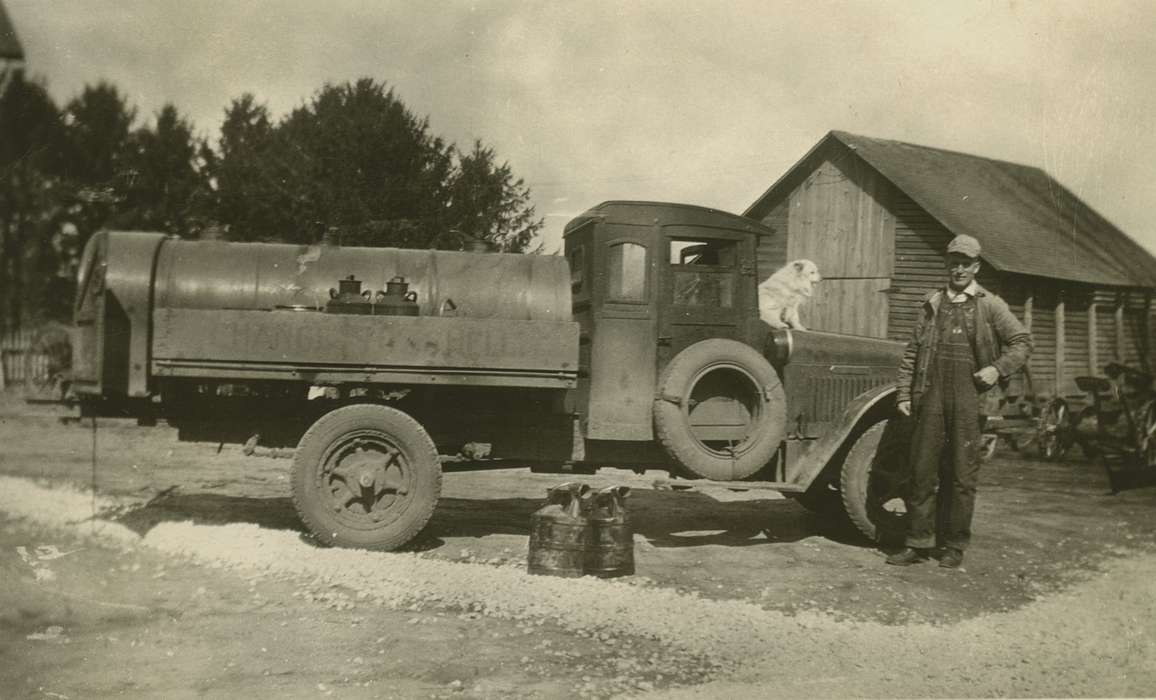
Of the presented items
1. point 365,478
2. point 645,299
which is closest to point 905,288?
point 645,299

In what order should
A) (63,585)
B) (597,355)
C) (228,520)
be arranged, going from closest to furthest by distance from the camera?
(63,585) → (597,355) → (228,520)

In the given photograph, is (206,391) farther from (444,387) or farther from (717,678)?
(717,678)

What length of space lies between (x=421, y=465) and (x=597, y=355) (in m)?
1.43

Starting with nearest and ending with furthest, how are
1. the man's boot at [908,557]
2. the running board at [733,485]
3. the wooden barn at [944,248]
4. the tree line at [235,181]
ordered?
the tree line at [235,181]
the running board at [733,485]
the man's boot at [908,557]
the wooden barn at [944,248]

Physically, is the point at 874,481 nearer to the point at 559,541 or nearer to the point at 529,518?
the point at 559,541

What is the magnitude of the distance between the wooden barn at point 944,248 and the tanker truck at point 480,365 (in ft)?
34.5

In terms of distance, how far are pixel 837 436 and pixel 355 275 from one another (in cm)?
364

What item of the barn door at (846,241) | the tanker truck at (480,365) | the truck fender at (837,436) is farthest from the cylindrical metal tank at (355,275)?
the barn door at (846,241)

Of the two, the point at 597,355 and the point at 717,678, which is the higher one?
the point at 597,355

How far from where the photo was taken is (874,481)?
6.54 m

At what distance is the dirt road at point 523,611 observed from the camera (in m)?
3.82

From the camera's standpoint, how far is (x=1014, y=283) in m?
16.6

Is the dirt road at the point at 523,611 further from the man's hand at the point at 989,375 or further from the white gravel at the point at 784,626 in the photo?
the man's hand at the point at 989,375

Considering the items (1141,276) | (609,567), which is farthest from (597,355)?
(1141,276)
